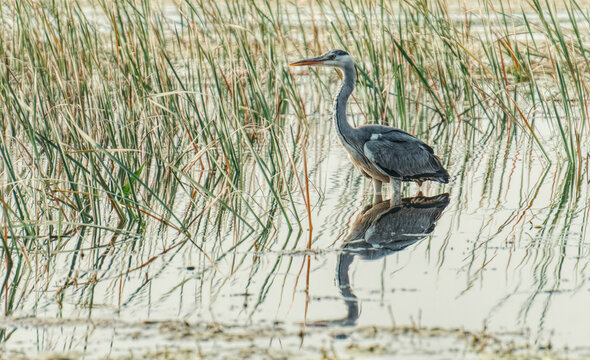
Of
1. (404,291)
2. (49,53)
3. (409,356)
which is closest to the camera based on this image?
(409,356)

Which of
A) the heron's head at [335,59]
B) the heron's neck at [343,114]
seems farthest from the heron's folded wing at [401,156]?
the heron's head at [335,59]

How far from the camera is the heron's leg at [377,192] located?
5.84 m

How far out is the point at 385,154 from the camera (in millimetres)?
5809

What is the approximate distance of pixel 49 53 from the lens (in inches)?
242

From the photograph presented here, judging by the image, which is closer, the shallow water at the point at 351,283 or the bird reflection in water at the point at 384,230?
the shallow water at the point at 351,283

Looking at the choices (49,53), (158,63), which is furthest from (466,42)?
(49,53)

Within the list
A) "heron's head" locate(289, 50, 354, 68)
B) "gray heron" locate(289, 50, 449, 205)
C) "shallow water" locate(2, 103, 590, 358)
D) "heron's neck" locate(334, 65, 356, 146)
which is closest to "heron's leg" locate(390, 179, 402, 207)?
"gray heron" locate(289, 50, 449, 205)

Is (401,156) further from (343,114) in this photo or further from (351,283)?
(351,283)

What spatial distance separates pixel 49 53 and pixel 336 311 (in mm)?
3514

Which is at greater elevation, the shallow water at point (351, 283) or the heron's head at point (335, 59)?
the heron's head at point (335, 59)

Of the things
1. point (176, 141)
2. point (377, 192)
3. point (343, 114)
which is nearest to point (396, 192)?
point (377, 192)

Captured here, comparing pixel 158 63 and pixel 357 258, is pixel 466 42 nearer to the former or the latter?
pixel 158 63

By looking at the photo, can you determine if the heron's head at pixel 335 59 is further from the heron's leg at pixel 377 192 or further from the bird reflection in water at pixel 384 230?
the bird reflection in water at pixel 384 230

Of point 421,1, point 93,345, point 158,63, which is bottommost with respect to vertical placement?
point 93,345
